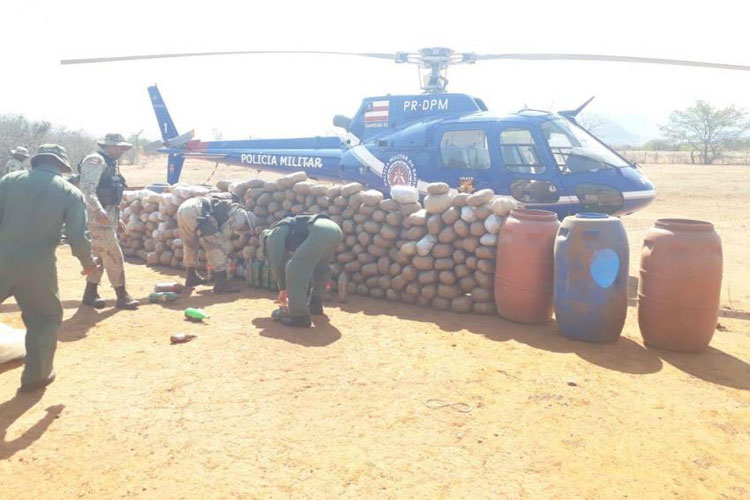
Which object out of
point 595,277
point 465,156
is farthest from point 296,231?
point 465,156

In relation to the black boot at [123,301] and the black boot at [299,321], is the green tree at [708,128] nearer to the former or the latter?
the black boot at [299,321]

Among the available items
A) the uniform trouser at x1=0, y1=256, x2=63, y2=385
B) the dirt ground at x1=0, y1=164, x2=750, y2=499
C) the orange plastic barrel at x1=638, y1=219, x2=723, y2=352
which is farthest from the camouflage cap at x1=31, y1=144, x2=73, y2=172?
the orange plastic barrel at x1=638, y1=219, x2=723, y2=352

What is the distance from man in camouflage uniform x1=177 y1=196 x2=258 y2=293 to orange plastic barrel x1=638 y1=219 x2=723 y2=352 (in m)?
4.72

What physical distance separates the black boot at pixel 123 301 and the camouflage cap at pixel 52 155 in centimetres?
216

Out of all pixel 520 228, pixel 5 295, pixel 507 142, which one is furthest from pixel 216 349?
pixel 507 142

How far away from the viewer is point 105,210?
20.3 feet

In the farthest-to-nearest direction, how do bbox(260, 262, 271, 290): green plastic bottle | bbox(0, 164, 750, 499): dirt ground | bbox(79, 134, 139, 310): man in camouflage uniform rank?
Result: bbox(260, 262, 271, 290): green plastic bottle < bbox(79, 134, 139, 310): man in camouflage uniform < bbox(0, 164, 750, 499): dirt ground

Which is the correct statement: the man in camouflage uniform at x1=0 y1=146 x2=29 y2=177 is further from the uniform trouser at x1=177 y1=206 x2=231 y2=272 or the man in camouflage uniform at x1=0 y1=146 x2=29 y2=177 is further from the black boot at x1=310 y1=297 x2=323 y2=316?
the black boot at x1=310 y1=297 x2=323 y2=316

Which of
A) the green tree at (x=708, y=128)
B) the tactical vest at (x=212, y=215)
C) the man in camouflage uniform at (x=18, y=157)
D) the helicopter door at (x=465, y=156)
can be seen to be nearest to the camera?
the tactical vest at (x=212, y=215)

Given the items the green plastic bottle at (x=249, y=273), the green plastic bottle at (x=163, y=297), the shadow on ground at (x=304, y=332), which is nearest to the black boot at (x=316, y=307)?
the shadow on ground at (x=304, y=332)

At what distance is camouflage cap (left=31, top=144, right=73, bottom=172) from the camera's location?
12.9 ft

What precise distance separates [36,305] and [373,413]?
2.50 m

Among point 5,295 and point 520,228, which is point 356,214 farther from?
point 5,295

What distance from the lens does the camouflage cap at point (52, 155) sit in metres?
3.92
